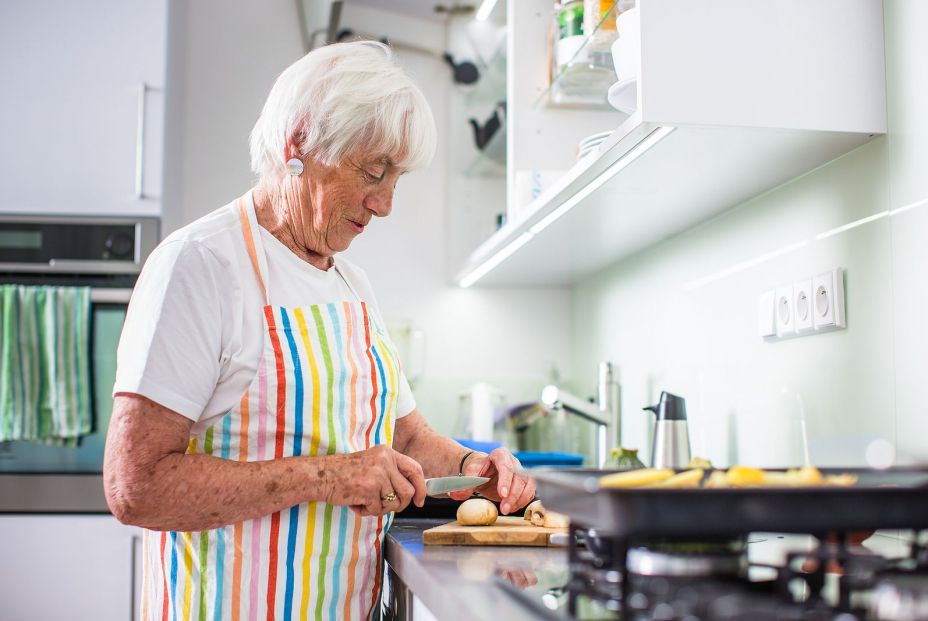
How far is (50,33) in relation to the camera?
7.70 feet

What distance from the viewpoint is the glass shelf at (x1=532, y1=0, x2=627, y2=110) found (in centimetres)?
167

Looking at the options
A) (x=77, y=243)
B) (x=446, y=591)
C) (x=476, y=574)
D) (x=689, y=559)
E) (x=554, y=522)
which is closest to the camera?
(x=689, y=559)

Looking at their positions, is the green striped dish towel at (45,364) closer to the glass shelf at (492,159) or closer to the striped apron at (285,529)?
the striped apron at (285,529)

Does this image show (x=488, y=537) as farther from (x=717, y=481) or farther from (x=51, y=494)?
(x=51, y=494)

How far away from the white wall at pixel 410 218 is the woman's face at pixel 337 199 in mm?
1436

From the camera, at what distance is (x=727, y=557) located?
0.79m

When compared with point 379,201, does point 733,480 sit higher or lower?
lower

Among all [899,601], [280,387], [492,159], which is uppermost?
[492,159]

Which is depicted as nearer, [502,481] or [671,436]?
[502,481]

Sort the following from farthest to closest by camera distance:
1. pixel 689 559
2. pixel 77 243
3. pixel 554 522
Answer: pixel 77 243
pixel 554 522
pixel 689 559

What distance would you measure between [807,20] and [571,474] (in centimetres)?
74

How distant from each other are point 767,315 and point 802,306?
0.34 feet

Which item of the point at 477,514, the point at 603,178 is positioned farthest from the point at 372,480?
the point at 603,178

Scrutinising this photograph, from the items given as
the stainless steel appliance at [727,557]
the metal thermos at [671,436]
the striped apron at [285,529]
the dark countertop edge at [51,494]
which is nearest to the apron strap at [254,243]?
the striped apron at [285,529]
